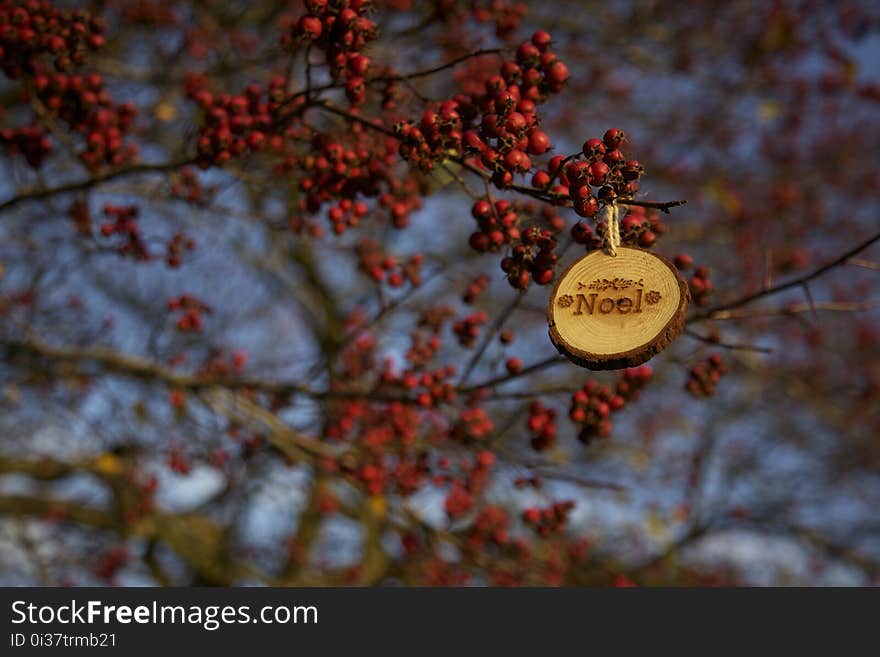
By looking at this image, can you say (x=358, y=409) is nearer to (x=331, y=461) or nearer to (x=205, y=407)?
(x=331, y=461)

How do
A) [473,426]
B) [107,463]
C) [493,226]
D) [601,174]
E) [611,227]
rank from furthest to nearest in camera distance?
1. [107,463]
2. [473,426]
3. [493,226]
4. [611,227]
5. [601,174]

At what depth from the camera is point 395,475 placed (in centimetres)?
353

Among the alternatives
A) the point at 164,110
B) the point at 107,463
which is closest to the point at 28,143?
the point at 164,110

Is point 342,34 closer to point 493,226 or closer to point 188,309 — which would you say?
point 493,226

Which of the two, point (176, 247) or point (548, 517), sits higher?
point (176, 247)

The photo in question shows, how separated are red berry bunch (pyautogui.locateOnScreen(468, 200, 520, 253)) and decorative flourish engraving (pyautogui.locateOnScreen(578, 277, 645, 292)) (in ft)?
1.14

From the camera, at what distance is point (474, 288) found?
298cm

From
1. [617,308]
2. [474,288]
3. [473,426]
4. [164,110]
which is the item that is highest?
[164,110]

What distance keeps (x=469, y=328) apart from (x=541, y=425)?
0.47 meters

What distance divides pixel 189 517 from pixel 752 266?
5.75 metres

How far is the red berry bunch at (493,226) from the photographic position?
206 centimetres

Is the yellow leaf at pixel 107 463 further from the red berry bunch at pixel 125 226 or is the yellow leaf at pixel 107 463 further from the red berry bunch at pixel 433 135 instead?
the red berry bunch at pixel 433 135

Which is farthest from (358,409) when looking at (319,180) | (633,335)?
(633,335)

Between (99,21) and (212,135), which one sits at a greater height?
(99,21)
